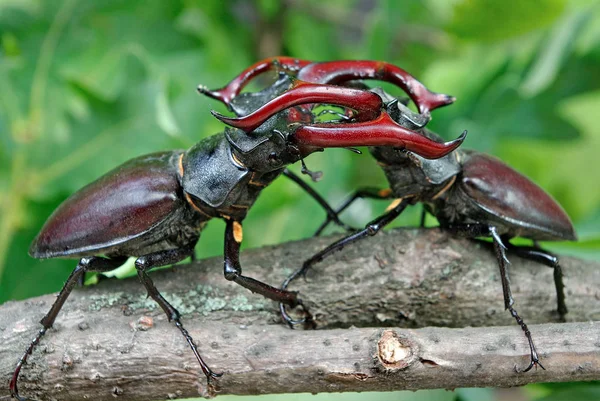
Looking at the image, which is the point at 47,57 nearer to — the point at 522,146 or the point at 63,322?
the point at 63,322

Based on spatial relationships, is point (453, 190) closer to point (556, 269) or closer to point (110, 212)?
point (556, 269)

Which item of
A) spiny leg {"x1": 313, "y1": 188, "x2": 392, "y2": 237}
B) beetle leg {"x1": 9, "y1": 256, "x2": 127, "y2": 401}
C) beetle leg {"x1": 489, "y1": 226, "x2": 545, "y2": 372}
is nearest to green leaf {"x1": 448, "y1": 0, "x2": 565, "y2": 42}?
spiny leg {"x1": 313, "y1": 188, "x2": 392, "y2": 237}

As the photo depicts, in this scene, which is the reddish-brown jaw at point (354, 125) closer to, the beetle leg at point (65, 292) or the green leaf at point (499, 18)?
the beetle leg at point (65, 292)

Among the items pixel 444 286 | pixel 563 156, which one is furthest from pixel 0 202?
pixel 563 156

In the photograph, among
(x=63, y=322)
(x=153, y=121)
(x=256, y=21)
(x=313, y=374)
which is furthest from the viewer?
(x=256, y=21)

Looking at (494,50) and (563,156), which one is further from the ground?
(494,50)

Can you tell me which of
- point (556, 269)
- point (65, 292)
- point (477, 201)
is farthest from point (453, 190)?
point (65, 292)

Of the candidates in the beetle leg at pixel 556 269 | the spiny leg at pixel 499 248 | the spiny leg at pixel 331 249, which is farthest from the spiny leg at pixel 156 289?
the beetle leg at pixel 556 269
